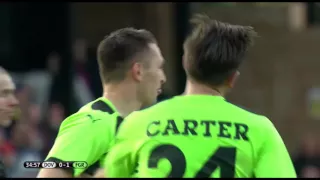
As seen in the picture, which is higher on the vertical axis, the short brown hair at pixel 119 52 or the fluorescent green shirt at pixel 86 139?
the short brown hair at pixel 119 52

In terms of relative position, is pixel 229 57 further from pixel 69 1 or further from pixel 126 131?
pixel 69 1

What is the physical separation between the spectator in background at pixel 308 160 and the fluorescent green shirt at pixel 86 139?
5846mm

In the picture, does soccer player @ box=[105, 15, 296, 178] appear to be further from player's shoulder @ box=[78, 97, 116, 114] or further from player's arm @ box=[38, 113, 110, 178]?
player's shoulder @ box=[78, 97, 116, 114]

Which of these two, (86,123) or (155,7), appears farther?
(155,7)

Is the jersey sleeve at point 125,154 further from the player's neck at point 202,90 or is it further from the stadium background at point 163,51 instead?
the stadium background at point 163,51

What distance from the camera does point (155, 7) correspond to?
419 inches

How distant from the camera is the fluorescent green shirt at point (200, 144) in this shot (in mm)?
3283

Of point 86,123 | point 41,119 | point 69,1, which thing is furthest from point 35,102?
point 86,123

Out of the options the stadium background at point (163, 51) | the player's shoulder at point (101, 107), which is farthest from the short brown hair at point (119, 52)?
the stadium background at point (163, 51)

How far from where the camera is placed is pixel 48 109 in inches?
389

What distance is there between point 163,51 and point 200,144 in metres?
7.12

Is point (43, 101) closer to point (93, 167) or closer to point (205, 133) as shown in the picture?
point (93, 167)

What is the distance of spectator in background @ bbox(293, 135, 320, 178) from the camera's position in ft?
31.6

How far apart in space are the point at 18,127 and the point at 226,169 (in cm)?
654
